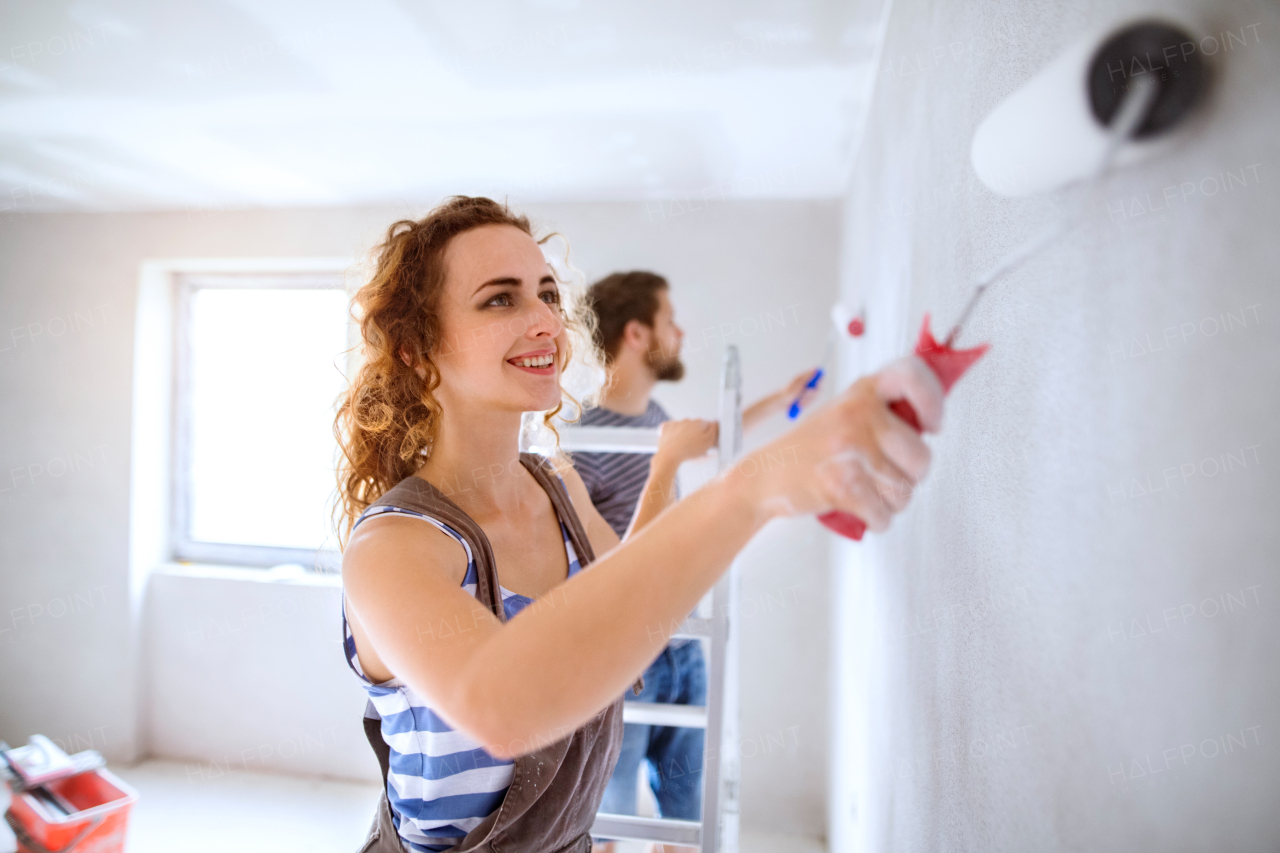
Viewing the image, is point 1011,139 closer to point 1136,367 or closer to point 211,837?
point 1136,367

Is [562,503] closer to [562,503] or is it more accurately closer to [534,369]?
[562,503]

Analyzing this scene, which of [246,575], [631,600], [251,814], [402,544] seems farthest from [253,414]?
[631,600]

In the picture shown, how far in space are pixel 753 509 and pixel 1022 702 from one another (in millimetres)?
268

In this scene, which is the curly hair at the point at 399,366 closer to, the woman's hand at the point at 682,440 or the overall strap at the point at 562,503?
the overall strap at the point at 562,503

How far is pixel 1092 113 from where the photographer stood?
0.38 meters

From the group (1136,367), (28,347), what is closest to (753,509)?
(1136,367)

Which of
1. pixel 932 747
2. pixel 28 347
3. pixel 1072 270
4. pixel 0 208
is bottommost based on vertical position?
pixel 932 747

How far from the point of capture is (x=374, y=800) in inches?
116

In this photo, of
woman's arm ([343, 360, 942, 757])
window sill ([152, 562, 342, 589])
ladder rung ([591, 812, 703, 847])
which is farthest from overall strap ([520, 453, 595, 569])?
window sill ([152, 562, 342, 589])

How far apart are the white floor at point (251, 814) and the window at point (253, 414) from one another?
36.7 inches

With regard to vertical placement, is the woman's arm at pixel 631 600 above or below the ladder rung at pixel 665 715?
above

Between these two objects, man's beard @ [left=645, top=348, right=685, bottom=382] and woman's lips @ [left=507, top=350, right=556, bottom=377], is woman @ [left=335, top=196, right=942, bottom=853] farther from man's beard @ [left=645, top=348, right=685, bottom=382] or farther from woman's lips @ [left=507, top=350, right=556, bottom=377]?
man's beard @ [left=645, top=348, right=685, bottom=382]

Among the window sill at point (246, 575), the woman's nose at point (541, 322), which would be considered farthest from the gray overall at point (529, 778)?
the window sill at point (246, 575)

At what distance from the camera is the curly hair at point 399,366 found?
1036 millimetres
